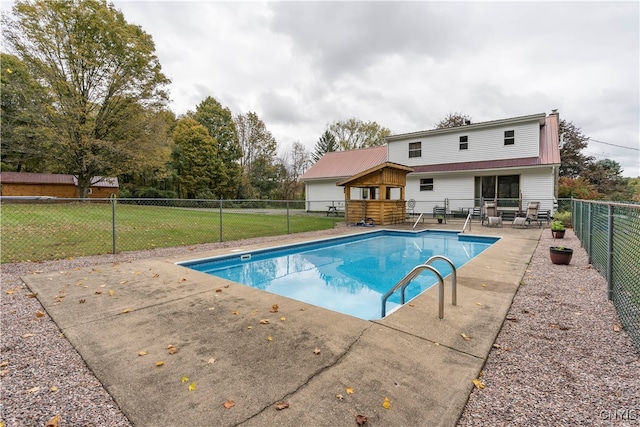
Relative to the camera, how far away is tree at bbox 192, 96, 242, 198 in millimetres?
36562

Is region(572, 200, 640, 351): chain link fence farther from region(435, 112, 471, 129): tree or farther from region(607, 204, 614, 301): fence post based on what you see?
region(435, 112, 471, 129): tree

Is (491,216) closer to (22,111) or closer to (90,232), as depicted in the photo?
(90,232)

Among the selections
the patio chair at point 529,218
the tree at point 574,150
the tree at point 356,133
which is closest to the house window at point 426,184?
the patio chair at point 529,218

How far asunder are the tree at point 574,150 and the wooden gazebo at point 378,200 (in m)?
23.3

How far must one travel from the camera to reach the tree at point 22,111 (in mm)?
19297

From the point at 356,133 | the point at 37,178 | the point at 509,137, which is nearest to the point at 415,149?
the point at 509,137

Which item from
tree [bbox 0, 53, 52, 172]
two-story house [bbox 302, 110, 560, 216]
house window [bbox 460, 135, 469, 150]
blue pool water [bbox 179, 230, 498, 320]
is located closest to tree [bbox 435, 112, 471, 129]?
two-story house [bbox 302, 110, 560, 216]

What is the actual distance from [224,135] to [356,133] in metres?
18.7

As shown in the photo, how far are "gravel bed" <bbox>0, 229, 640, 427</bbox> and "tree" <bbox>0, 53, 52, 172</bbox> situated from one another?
2237 centimetres

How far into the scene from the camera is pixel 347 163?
2450 cm

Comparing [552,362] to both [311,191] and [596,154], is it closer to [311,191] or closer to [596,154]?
[311,191]

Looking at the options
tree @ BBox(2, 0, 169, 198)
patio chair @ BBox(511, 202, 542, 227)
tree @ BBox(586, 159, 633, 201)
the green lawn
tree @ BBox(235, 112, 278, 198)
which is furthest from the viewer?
tree @ BBox(235, 112, 278, 198)

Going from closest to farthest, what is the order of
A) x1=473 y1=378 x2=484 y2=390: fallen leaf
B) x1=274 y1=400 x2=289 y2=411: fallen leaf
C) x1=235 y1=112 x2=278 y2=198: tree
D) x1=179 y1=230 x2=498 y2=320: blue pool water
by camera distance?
x1=274 y1=400 x2=289 y2=411: fallen leaf → x1=473 y1=378 x2=484 y2=390: fallen leaf → x1=179 y1=230 x2=498 y2=320: blue pool water → x1=235 y1=112 x2=278 y2=198: tree

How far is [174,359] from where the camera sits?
2.51 m
